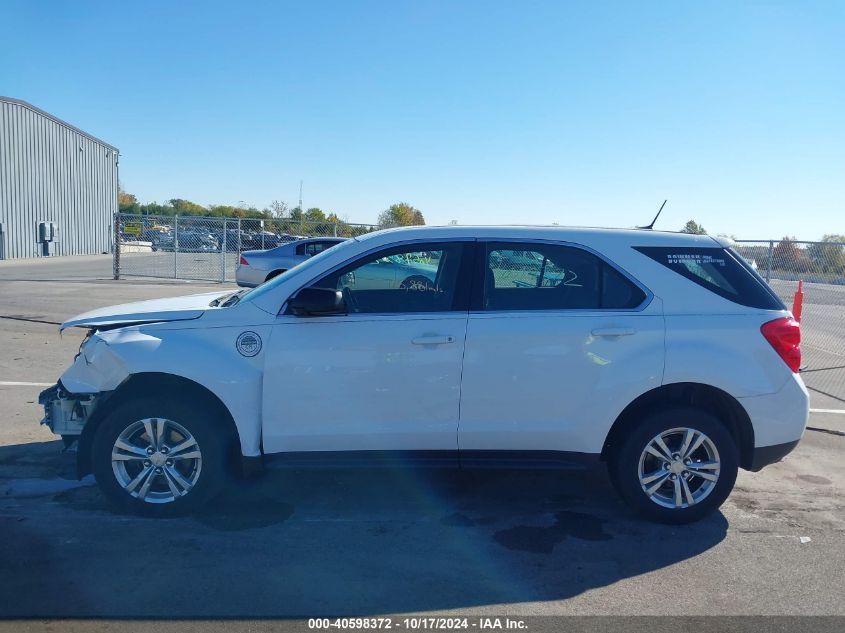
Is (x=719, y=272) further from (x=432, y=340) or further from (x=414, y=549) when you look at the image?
(x=414, y=549)

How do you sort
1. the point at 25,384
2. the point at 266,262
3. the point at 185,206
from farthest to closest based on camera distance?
the point at 185,206 < the point at 266,262 < the point at 25,384

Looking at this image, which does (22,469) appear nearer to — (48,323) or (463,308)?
(463,308)

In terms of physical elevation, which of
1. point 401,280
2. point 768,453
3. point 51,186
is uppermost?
point 51,186

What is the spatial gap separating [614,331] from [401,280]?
4.66 feet

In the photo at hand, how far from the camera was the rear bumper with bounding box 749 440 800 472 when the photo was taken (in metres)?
4.72

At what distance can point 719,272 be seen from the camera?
189 inches

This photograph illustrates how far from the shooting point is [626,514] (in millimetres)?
4980

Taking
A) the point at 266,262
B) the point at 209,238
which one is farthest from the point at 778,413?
the point at 209,238

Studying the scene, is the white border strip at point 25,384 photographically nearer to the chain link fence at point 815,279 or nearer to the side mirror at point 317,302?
the side mirror at point 317,302

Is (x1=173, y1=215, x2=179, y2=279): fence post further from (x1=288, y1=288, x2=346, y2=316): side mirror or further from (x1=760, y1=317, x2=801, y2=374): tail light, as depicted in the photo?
(x1=760, y1=317, x2=801, y2=374): tail light

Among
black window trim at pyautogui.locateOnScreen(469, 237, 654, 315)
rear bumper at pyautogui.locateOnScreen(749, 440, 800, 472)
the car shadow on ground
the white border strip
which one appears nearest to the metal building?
the white border strip

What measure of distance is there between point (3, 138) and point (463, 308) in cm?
3829

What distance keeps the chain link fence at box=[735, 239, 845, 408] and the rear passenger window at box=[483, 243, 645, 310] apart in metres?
8.42

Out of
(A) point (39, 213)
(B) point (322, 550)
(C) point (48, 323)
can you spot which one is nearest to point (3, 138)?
(A) point (39, 213)
